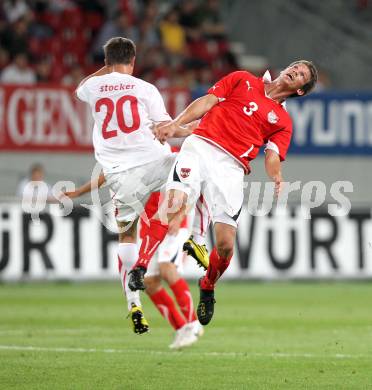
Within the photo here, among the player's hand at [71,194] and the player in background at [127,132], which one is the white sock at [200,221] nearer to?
the player in background at [127,132]

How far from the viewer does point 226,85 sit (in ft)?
33.7

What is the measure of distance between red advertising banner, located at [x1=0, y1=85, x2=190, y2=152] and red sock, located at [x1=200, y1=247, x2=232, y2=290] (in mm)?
10407

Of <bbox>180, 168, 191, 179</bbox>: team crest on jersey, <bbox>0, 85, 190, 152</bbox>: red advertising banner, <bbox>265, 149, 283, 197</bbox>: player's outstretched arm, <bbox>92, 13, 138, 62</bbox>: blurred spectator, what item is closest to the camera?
<bbox>265, 149, 283, 197</bbox>: player's outstretched arm

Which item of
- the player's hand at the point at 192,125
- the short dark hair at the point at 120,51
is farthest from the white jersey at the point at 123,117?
the player's hand at the point at 192,125

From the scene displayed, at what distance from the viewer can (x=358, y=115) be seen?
2153cm

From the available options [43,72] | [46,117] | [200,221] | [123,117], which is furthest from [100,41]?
[123,117]

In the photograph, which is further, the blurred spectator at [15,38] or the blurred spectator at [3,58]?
the blurred spectator at [3,58]

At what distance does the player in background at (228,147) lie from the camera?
10.1 m

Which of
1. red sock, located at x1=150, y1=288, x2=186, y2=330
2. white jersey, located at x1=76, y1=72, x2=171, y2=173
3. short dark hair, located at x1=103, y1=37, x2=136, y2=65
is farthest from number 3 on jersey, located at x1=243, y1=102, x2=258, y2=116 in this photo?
red sock, located at x1=150, y1=288, x2=186, y2=330

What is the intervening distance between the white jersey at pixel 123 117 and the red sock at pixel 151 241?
1.93ft

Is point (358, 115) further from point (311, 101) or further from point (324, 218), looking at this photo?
point (324, 218)

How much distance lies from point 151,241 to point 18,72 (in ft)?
35.7

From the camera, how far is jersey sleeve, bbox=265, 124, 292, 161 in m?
10.2

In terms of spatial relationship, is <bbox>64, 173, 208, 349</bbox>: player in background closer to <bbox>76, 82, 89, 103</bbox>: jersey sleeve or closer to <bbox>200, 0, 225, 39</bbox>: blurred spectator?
<bbox>76, 82, 89, 103</bbox>: jersey sleeve
